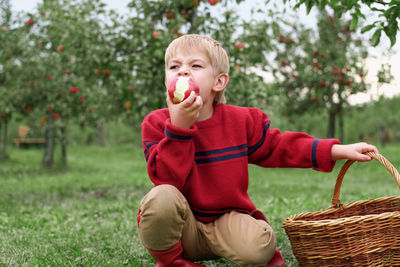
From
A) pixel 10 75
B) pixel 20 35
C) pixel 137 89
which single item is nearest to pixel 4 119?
pixel 10 75

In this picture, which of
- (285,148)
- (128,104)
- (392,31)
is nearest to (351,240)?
(285,148)

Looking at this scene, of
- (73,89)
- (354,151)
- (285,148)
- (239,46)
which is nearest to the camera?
(354,151)

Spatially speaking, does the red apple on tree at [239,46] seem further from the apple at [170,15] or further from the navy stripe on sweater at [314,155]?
the navy stripe on sweater at [314,155]

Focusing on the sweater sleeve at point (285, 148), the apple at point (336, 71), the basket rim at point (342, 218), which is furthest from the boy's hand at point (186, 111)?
the apple at point (336, 71)

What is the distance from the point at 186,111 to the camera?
1.92m

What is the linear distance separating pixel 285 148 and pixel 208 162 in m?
0.43

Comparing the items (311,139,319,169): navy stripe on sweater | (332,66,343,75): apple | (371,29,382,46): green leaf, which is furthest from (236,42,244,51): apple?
(332,66,343,75): apple

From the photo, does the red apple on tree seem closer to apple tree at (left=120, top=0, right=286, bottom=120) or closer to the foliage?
apple tree at (left=120, top=0, right=286, bottom=120)

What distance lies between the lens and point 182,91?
1963 mm

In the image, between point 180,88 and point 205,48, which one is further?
point 205,48

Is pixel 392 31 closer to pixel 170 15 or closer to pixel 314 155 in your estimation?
pixel 314 155

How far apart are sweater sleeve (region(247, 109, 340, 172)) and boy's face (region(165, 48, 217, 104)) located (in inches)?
13.1

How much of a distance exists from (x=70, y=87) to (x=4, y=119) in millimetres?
2118

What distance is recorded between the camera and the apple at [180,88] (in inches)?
76.9
